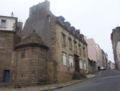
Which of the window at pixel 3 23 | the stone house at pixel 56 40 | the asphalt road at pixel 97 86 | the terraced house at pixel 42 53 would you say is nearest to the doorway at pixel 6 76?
the terraced house at pixel 42 53

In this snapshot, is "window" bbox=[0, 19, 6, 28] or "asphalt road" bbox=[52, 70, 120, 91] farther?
"window" bbox=[0, 19, 6, 28]

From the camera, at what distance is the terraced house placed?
20917 millimetres

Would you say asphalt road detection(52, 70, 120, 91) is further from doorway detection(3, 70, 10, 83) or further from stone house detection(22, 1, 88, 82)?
doorway detection(3, 70, 10, 83)

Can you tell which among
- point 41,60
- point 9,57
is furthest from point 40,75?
point 9,57

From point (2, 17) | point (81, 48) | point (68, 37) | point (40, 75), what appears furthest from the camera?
point (81, 48)

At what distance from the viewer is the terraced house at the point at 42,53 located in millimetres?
20917

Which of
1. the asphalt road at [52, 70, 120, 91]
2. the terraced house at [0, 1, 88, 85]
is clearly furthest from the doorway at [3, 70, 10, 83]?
the asphalt road at [52, 70, 120, 91]

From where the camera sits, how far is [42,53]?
22.1 meters

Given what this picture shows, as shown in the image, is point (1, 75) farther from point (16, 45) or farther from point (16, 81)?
point (16, 45)

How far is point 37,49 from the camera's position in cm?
2158

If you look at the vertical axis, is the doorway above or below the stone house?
below

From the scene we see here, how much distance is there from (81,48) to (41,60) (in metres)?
12.6

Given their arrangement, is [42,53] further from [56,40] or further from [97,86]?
[97,86]

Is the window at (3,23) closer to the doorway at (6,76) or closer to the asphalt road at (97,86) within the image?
the doorway at (6,76)
